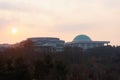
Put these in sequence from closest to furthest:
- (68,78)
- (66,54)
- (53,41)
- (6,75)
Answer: (6,75) < (68,78) < (66,54) < (53,41)

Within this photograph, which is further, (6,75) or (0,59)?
(0,59)

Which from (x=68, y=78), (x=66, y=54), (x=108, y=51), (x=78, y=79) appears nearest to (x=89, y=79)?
(x=78, y=79)

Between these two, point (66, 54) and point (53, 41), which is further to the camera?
point (53, 41)

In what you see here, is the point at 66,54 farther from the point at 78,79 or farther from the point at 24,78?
the point at 24,78

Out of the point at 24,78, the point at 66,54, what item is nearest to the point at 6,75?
the point at 24,78

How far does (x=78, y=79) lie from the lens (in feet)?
108

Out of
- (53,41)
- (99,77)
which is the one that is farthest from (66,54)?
(53,41)

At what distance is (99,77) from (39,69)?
28.5 feet

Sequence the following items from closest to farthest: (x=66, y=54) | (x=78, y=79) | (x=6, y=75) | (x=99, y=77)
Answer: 1. (x=6, y=75)
2. (x=78, y=79)
3. (x=99, y=77)
4. (x=66, y=54)

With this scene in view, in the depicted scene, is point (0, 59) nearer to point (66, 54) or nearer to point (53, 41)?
point (66, 54)

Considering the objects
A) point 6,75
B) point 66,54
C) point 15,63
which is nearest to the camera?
point 6,75

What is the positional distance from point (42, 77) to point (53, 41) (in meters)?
92.8

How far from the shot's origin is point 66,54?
57.8 metres

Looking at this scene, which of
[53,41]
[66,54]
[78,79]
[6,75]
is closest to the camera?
[6,75]
